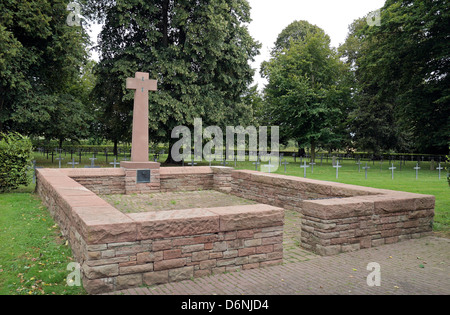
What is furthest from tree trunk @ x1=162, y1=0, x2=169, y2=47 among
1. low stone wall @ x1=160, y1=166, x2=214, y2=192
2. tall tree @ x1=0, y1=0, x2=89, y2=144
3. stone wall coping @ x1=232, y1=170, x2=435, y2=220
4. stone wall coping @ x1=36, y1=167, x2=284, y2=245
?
stone wall coping @ x1=36, y1=167, x2=284, y2=245

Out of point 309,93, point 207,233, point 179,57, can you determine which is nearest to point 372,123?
point 309,93

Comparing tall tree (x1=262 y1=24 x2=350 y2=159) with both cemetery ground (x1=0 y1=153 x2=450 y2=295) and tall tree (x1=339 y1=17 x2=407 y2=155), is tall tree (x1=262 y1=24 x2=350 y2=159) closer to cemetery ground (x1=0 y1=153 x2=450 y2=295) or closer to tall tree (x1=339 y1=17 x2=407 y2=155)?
tall tree (x1=339 y1=17 x2=407 y2=155)

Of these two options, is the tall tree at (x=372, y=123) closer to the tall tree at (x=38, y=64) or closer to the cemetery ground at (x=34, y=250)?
the tall tree at (x=38, y=64)

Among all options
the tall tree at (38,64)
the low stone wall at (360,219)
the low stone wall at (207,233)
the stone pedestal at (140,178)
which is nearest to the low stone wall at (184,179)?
the stone pedestal at (140,178)

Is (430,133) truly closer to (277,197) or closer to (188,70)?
(188,70)

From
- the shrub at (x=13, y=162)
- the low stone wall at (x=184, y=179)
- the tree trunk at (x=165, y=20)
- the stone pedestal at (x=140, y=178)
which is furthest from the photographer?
the tree trunk at (x=165, y=20)

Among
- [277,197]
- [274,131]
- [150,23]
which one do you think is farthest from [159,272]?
[274,131]

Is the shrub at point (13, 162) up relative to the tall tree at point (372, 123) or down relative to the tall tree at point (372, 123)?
down

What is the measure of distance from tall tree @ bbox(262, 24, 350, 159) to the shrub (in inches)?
957

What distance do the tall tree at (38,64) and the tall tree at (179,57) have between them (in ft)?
7.15

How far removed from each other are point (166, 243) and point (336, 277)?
7.30ft

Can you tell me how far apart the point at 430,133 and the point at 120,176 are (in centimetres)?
2496

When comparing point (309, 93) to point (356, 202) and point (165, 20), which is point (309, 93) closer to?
→ point (165, 20)

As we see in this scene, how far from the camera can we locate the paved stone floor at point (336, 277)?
3.94m
